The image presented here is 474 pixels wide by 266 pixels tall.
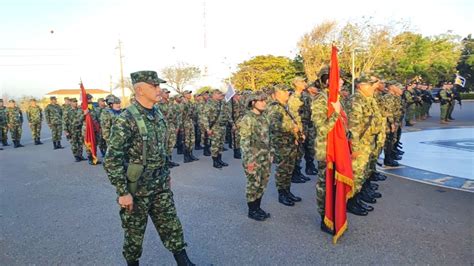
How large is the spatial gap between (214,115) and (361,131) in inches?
Answer: 194

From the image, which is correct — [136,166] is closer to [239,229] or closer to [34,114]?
[239,229]

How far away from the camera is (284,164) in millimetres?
5609

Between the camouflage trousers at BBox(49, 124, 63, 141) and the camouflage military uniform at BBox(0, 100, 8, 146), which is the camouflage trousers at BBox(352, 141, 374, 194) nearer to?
the camouflage trousers at BBox(49, 124, 63, 141)

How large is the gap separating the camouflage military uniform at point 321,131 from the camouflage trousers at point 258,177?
0.77 m

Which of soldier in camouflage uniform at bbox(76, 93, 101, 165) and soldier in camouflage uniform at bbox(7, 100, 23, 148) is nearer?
soldier in camouflage uniform at bbox(76, 93, 101, 165)

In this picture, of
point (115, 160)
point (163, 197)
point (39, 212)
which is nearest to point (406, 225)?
point (163, 197)

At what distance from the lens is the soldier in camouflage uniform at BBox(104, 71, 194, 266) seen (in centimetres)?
293

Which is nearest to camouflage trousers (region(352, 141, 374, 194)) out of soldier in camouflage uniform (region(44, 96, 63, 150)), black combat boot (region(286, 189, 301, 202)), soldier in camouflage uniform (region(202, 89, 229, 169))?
black combat boot (region(286, 189, 301, 202))

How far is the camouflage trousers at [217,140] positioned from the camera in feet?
29.1

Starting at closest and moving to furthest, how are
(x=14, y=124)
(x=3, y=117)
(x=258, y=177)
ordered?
(x=258, y=177) → (x=14, y=124) → (x=3, y=117)

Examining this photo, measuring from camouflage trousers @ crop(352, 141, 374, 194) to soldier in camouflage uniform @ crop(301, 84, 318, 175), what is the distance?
2133 mm

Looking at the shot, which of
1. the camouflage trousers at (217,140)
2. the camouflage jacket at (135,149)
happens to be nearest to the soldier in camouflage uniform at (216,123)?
the camouflage trousers at (217,140)

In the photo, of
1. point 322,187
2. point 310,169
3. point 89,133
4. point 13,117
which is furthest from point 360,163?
point 13,117

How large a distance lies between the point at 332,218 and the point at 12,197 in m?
5.84
